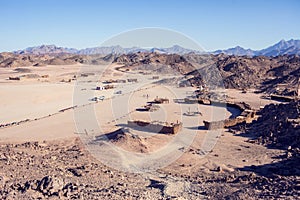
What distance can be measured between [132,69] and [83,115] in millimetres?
50720

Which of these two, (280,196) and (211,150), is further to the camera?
(211,150)

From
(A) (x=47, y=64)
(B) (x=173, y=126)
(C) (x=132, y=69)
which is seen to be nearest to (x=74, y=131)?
(B) (x=173, y=126)

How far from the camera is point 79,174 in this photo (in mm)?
14719

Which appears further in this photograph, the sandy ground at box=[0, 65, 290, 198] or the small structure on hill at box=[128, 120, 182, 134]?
the small structure on hill at box=[128, 120, 182, 134]

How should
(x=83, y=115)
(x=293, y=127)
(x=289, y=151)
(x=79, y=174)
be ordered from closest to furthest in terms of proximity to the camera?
(x=79, y=174) < (x=289, y=151) < (x=293, y=127) < (x=83, y=115)

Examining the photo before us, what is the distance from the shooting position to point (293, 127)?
2050cm

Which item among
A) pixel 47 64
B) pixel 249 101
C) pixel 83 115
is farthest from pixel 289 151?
pixel 47 64

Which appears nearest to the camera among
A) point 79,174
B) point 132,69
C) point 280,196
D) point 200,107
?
point 280,196

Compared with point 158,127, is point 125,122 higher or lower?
lower

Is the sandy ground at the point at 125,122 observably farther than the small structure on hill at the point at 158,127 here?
No

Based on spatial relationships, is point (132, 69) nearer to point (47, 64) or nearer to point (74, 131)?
point (47, 64)

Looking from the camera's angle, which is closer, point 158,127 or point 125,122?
point 158,127

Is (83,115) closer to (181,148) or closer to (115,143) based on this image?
(115,143)

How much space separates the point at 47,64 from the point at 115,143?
84880mm
